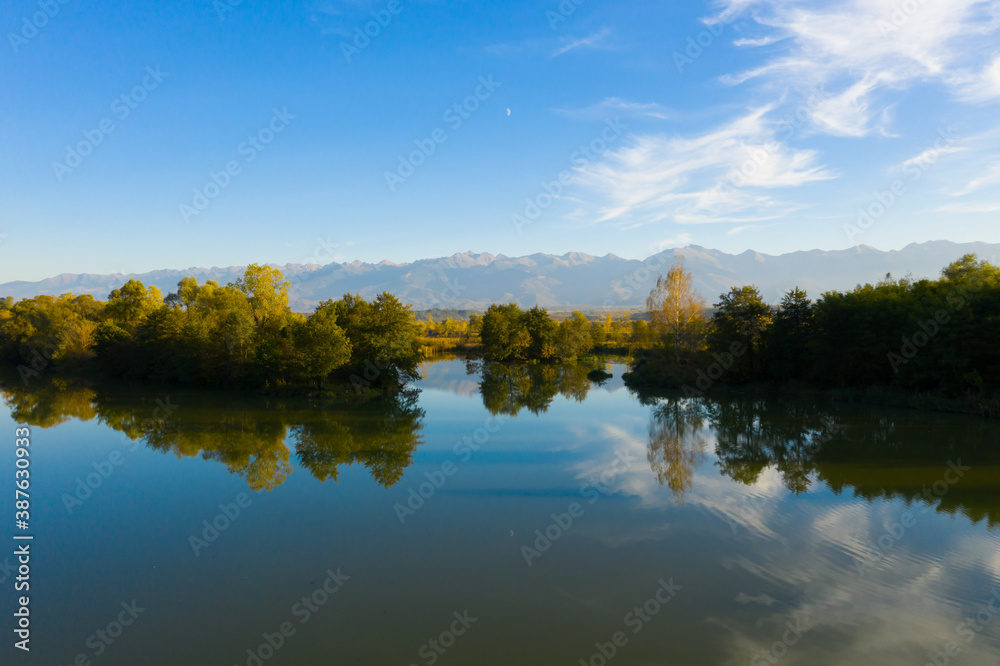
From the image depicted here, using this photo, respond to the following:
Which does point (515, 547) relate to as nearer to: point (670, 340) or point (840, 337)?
point (840, 337)

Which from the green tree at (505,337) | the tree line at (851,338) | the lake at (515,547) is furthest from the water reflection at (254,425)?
the green tree at (505,337)

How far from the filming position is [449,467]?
58.3ft

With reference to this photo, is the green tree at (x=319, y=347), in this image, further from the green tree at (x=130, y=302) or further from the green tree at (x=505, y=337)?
the green tree at (x=505, y=337)

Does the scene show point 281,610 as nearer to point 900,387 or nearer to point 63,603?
point 63,603

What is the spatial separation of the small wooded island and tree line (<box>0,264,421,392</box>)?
0.10 metres

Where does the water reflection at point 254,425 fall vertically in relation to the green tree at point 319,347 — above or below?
below

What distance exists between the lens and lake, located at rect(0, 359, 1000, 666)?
25.9 feet

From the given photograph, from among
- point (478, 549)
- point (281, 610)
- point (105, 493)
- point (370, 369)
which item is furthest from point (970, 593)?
point (370, 369)

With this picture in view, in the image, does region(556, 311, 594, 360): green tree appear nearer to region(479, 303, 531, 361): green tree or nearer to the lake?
region(479, 303, 531, 361): green tree

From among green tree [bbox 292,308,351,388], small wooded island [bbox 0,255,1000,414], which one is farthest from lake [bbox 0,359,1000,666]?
green tree [bbox 292,308,351,388]

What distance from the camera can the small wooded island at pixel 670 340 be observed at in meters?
26.5

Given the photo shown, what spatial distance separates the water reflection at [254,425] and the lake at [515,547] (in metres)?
0.22

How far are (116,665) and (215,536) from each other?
4.73 m

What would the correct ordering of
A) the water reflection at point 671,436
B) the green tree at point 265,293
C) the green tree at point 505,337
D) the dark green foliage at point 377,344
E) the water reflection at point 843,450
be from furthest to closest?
the green tree at point 505,337 → the green tree at point 265,293 → the dark green foliage at point 377,344 → the water reflection at point 671,436 → the water reflection at point 843,450
